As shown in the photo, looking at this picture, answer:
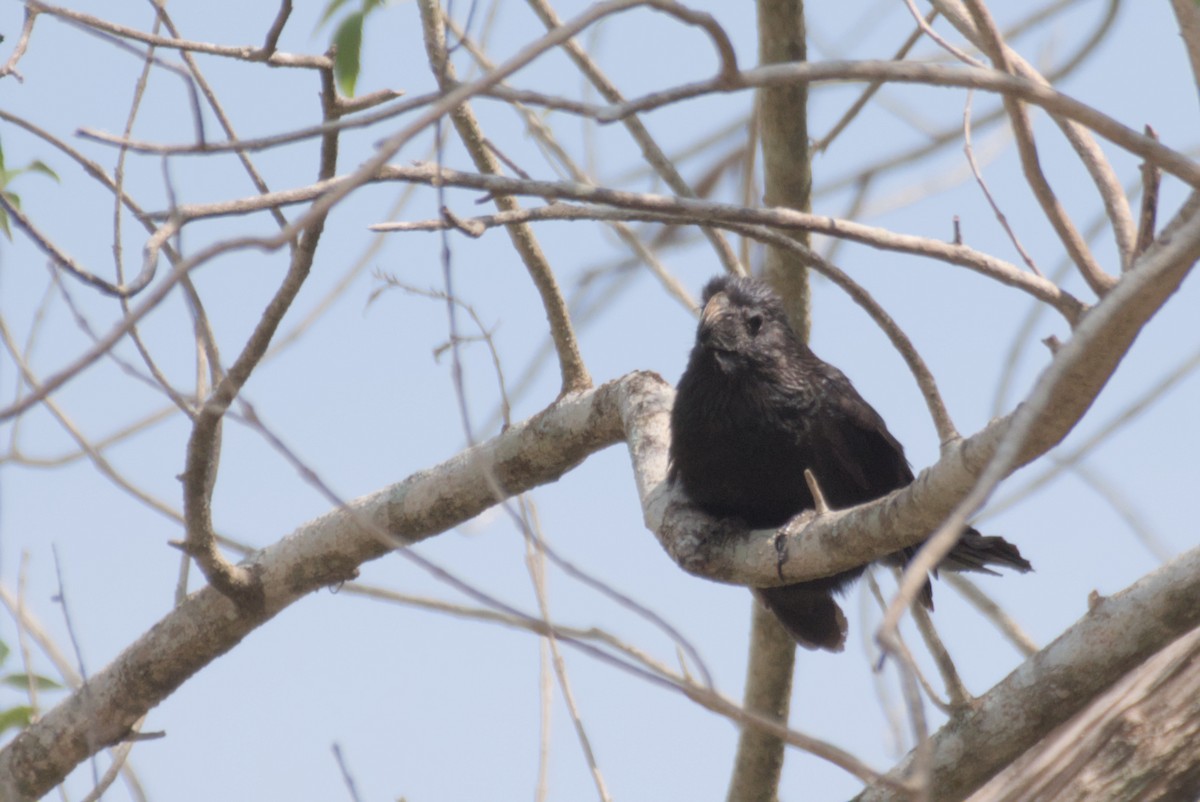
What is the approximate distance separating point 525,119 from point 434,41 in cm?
118

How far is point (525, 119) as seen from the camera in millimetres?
4500

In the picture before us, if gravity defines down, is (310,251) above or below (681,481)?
above

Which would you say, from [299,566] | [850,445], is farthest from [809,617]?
Result: [299,566]

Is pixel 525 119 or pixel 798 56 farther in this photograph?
pixel 525 119

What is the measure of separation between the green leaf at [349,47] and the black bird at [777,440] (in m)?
1.58

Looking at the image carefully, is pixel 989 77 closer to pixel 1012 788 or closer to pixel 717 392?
pixel 1012 788

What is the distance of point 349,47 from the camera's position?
225 cm

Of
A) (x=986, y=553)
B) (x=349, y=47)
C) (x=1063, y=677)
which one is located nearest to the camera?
(x=349, y=47)

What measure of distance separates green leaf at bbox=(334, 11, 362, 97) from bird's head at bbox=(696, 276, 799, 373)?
1.71 metres

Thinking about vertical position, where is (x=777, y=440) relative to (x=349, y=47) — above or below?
below

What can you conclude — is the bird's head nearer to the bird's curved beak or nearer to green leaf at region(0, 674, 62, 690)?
the bird's curved beak

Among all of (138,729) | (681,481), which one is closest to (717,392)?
(681,481)

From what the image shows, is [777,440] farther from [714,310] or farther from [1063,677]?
[1063,677]

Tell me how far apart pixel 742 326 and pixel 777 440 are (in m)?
0.42
